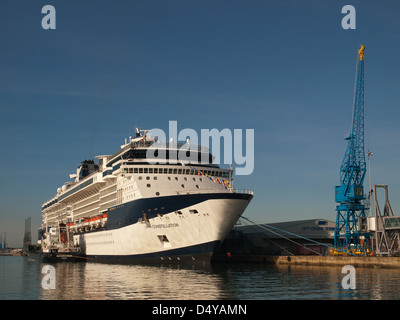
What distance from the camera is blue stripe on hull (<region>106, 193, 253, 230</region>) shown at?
42.3m

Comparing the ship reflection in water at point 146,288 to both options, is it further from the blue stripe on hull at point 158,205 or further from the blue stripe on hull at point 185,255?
the blue stripe on hull at point 158,205

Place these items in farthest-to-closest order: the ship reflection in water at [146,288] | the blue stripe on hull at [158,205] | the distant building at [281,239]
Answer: the distant building at [281,239] → the blue stripe on hull at [158,205] → the ship reflection in water at [146,288]

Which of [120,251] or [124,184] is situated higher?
[124,184]

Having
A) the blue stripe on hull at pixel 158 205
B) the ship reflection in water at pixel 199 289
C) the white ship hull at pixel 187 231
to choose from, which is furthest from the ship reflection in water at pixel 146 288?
Result: the blue stripe on hull at pixel 158 205

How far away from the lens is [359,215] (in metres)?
64.9

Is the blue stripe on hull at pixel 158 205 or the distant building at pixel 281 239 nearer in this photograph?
the blue stripe on hull at pixel 158 205

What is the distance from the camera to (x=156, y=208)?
44.1 metres

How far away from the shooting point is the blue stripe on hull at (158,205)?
4234 cm

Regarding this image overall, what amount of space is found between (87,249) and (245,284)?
120ft

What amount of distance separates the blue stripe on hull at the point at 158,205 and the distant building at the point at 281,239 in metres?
23.6

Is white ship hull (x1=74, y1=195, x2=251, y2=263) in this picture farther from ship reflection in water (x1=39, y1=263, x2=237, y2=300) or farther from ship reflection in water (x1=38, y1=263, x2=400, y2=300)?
ship reflection in water (x1=38, y1=263, x2=400, y2=300)

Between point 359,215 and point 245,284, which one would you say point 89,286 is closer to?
point 245,284
